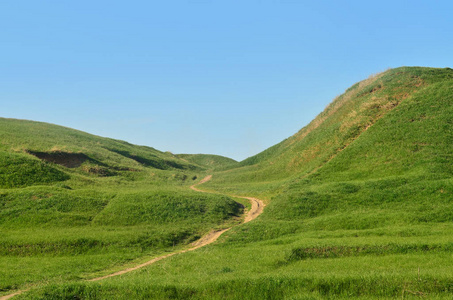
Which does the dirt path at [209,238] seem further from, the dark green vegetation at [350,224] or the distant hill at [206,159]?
the distant hill at [206,159]

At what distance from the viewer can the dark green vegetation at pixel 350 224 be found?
13.6 m

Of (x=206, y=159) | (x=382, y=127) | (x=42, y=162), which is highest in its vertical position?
(x=382, y=127)

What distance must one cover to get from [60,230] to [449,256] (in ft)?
109

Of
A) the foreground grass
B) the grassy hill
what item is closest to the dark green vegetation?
the foreground grass

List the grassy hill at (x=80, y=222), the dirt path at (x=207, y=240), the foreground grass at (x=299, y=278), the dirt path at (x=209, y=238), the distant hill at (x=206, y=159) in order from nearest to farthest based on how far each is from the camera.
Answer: the foreground grass at (x=299, y=278) → the dirt path at (x=207, y=240) → the dirt path at (x=209, y=238) → the grassy hill at (x=80, y=222) → the distant hill at (x=206, y=159)

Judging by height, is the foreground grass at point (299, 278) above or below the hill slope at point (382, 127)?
below

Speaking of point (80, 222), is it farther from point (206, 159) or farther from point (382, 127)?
point (206, 159)

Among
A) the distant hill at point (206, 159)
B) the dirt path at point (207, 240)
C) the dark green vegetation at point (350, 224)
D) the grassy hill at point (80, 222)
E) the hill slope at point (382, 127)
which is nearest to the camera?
the dark green vegetation at point (350, 224)

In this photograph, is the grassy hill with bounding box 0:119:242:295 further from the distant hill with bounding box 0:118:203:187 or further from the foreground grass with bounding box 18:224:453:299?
the foreground grass with bounding box 18:224:453:299

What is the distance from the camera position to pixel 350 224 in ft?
91.2

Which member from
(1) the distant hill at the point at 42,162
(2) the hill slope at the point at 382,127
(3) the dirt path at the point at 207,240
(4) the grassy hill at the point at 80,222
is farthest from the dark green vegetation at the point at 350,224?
(3) the dirt path at the point at 207,240

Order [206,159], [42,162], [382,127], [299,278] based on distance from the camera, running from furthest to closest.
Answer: [206,159] < [42,162] < [382,127] < [299,278]

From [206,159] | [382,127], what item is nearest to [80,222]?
[382,127]

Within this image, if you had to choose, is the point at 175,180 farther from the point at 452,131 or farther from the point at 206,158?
the point at 206,158
